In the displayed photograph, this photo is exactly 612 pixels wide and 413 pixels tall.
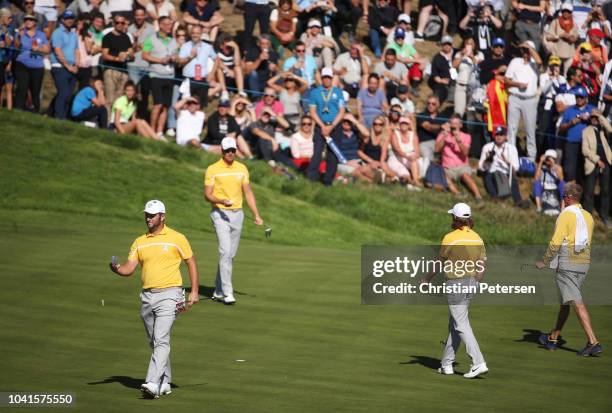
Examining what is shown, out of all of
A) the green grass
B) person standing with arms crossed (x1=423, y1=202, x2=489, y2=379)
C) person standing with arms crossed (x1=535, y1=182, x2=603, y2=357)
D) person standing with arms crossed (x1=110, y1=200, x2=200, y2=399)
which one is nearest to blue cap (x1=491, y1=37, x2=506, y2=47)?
the green grass

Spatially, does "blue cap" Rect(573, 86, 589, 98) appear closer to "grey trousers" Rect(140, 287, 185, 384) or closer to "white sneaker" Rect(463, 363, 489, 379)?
"white sneaker" Rect(463, 363, 489, 379)

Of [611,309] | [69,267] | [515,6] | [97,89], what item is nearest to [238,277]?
[69,267]

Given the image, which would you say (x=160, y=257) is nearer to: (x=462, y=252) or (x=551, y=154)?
(x=462, y=252)

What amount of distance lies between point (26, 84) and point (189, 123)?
3739 millimetres

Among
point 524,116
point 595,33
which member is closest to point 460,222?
point 524,116

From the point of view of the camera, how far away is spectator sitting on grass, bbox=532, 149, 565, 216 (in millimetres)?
28734

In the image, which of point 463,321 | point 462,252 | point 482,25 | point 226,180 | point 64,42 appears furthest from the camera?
point 482,25

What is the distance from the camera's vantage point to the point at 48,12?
1140 inches

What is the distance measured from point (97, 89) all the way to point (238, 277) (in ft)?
29.0

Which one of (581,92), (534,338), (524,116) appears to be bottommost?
(534,338)

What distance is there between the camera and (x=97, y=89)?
28109 mm

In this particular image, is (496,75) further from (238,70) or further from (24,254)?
(24,254)

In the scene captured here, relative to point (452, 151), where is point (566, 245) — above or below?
above

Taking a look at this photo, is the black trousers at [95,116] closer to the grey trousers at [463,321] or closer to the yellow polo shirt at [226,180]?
the yellow polo shirt at [226,180]
